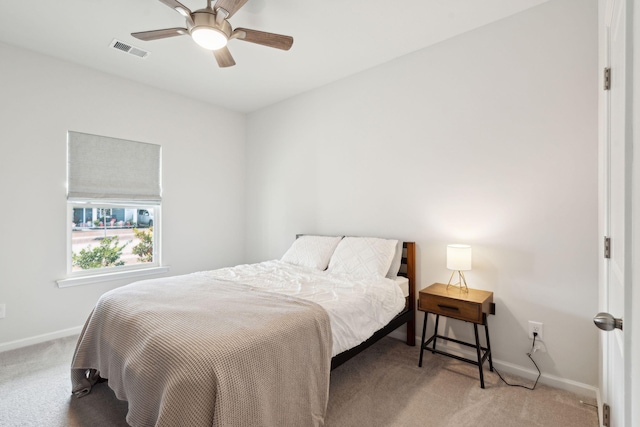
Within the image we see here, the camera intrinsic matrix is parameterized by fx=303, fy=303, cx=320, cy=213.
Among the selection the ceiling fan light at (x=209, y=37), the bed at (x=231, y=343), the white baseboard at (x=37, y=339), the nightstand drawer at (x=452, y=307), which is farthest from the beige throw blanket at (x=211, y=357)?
the ceiling fan light at (x=209, y=37)

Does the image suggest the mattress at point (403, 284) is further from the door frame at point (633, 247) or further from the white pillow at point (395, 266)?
the door frame at point (633, 247)

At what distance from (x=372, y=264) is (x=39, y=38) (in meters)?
3.59

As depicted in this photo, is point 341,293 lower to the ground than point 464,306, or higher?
higher

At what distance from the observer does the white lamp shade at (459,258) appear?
234 cm

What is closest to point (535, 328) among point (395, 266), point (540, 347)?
point (540, 347)

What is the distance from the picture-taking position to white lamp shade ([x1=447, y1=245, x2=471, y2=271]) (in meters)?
2.34

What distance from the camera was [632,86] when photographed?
0.75 meters

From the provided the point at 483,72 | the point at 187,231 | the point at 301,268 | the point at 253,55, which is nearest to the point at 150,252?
the point at 187,231

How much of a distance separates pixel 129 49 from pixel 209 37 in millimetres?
1375

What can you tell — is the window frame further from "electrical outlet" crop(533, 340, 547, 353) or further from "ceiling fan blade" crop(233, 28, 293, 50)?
"electrical outlet" crop(533, 340, 547, 353)

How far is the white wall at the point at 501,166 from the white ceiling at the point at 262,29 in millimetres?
242

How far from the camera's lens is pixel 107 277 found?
336 cm

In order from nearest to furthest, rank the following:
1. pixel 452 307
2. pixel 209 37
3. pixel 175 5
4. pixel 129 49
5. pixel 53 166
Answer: pixel 175 5, pixel 209 37, pixel 452 307, pixel 129 49, pixel 53 166

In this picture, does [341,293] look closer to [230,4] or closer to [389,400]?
[389,400]
